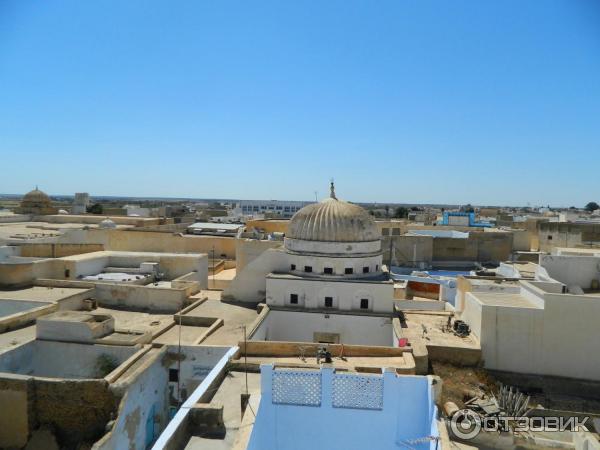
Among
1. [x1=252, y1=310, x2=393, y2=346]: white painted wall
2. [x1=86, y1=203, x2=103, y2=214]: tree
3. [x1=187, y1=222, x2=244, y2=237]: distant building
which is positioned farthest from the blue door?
[x1=86, y1=203, x2=103, y2=214]: tree

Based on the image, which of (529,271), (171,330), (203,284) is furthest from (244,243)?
(529,271)

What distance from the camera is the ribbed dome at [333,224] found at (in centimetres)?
1883

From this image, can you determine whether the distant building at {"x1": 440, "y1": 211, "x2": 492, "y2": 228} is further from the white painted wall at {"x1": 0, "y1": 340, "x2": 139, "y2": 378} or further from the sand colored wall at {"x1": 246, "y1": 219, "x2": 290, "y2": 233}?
the white painted wall at {"x1": 0, "y1": 340, "x2": 139, "y2": 378}

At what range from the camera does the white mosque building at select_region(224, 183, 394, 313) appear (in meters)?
17.9

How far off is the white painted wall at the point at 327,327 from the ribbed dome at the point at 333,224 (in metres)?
3.43

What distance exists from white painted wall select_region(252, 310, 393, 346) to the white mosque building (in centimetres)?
41

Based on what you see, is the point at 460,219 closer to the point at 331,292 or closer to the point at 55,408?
the point at 331,292

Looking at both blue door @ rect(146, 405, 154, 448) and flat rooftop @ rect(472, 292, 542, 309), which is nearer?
blue door @ rect(146, 405, 154, 448)

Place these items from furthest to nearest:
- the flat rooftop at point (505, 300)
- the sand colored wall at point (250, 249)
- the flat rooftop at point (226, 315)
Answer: the sand colored wall at point (250, 249), the flat rooftop at point (226, 315), the flat rooftop at point (505, 300)

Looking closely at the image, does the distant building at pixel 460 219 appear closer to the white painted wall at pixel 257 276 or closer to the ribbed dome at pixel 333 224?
the ribbed dome at pixel 333 224

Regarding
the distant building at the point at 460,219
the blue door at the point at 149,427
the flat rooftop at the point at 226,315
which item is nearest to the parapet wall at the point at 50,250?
the flat rooftop at the point at 226,315

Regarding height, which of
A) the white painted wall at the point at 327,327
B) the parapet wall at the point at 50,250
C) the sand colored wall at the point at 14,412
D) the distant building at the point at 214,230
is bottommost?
the sand colored wall at the point at 14,412

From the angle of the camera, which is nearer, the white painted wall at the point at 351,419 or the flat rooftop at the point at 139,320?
the white painted wall at the point at 351,419

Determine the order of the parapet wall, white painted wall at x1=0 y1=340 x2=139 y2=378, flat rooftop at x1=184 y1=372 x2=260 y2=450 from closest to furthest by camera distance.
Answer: flat rooftop at x1=184 y1=372 x2=260 y2=450 → white painted wall at x1=0 y1=340 x2=139 y2=378 → the parapet wall
